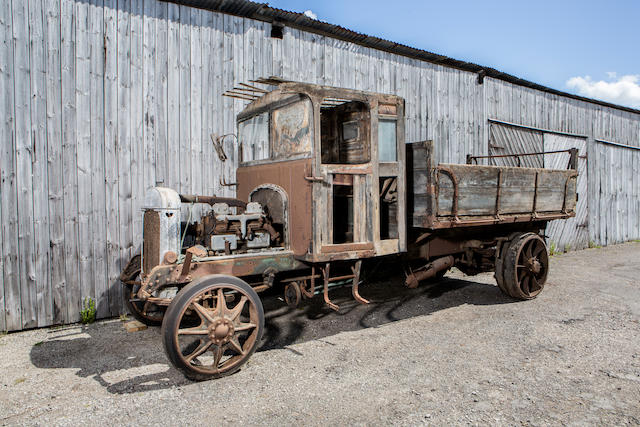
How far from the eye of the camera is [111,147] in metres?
5.71

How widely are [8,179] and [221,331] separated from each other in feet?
11.1

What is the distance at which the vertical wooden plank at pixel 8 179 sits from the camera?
5094 mm

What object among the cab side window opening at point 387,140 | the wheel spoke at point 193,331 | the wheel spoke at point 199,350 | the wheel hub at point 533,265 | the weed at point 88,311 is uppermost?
the cab side window opening at point 387,140

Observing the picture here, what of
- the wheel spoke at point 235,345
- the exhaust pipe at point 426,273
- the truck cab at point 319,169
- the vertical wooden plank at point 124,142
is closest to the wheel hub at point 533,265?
the exhaust pipe at point 426,273

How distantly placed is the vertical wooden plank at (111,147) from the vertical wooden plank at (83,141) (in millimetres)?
194

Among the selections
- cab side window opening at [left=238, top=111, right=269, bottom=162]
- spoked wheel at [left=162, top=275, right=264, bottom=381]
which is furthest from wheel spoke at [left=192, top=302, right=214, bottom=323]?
cab side window opening at [left=238, top=111, right=269, bottom=162]

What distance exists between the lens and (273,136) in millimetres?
5031

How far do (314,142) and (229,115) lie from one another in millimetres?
2547

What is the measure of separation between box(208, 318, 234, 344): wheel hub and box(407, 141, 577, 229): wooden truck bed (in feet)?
8.54

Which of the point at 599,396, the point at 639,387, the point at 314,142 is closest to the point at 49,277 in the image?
the point at 314,142

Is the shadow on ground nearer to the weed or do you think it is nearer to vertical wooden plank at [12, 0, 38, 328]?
the weed

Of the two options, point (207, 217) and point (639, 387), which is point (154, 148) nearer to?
point (207, 217)

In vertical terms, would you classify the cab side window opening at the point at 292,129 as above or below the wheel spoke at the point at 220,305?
above

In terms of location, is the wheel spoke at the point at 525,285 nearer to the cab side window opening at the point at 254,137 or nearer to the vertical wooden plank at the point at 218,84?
the cab side window opening at the point at 254,137
